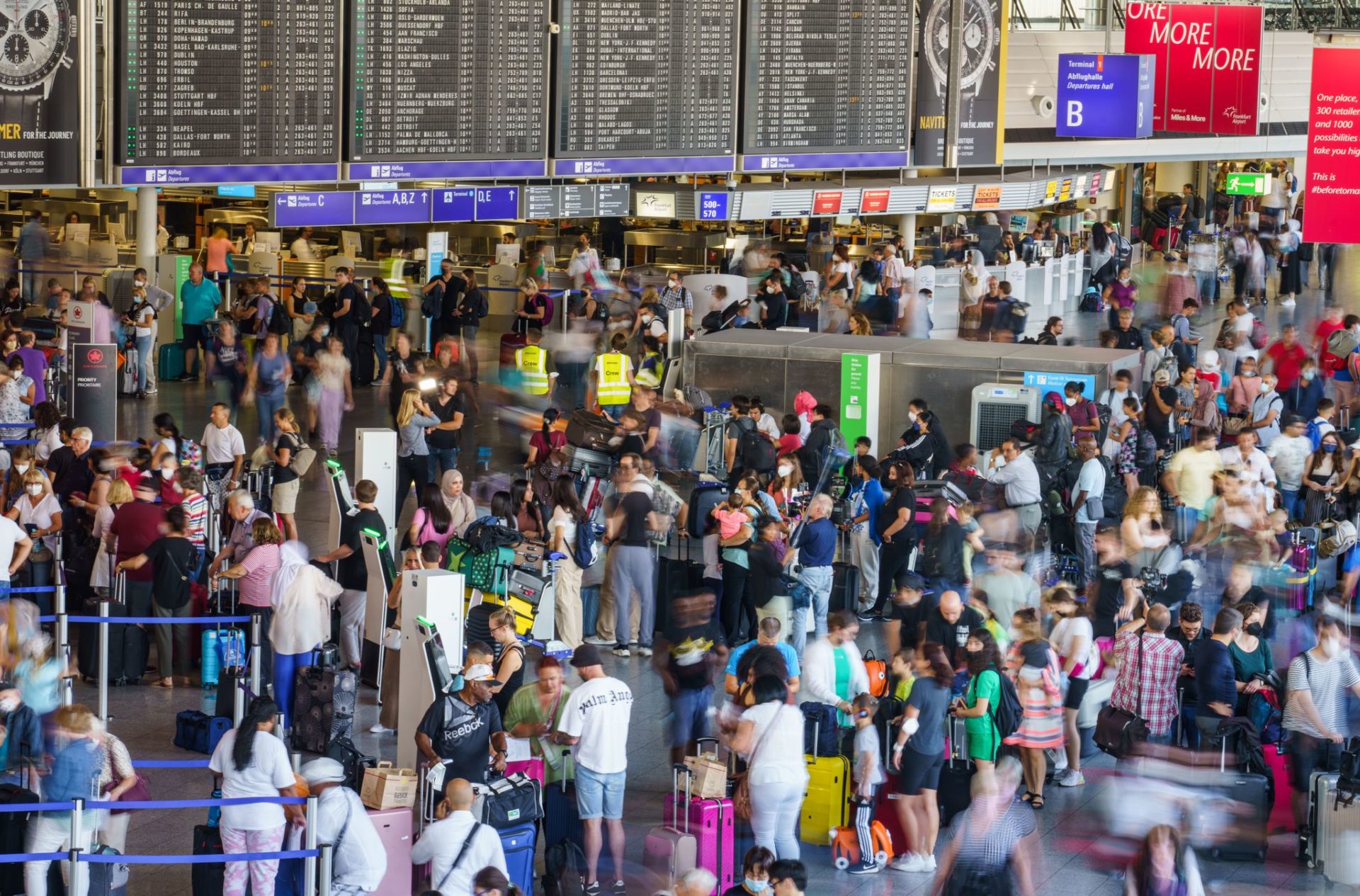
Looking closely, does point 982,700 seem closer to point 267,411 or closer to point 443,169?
point 267,411

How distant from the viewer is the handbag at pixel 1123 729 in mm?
10727

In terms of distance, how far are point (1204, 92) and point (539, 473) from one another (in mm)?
16753

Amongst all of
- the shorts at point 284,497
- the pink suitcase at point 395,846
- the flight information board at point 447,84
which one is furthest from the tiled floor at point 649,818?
the flight information board at point 447,84

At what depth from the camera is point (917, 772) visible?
980 centimetres

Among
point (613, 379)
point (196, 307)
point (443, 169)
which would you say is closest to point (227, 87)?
point (443, 169)

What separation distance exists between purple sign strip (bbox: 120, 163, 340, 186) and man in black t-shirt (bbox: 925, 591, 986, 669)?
878 centimetres

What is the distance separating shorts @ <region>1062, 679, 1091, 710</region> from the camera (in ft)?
36.8

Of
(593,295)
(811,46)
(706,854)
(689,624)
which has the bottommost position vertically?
(706,854)

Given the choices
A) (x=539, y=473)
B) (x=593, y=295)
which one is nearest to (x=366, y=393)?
(x=593, y=295)

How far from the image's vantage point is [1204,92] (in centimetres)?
2817

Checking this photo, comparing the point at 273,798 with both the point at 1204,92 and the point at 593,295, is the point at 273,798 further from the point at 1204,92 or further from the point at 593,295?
the point at 1204,92

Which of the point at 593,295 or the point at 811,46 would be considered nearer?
the point at 811,46

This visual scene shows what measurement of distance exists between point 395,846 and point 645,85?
39.8ft

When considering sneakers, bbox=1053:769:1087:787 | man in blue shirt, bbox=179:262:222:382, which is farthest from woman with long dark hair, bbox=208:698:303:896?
man in blue shirt, bbox=179:262:222:382
